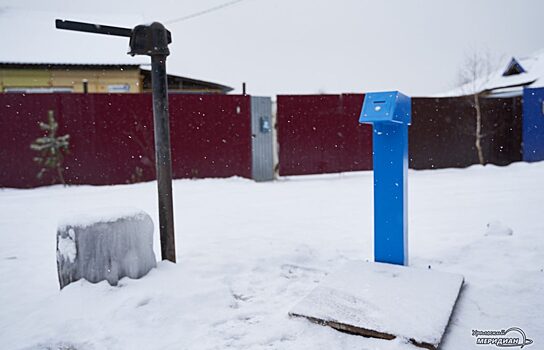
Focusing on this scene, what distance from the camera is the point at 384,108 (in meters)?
2.90

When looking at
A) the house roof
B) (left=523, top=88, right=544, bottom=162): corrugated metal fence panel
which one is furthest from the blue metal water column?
the house roof

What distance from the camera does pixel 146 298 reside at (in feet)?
8.64

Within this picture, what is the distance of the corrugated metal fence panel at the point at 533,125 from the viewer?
34.4 feet

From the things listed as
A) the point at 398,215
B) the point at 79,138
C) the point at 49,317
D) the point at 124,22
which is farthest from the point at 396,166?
the point at 124,22

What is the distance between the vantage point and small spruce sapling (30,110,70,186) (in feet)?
26.1

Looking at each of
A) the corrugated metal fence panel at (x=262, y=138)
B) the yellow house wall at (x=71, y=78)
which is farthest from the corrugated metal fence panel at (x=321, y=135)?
the yellow house wall at (x=71, y=78)

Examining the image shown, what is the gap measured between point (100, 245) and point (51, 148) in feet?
20.6

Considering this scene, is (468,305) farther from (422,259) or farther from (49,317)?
(49,317)

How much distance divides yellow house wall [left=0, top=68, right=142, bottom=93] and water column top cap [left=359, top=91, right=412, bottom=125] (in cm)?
1263

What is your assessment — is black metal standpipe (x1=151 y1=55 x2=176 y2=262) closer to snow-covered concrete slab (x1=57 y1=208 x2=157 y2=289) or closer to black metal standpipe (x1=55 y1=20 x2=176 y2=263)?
black metal standpipe (x1=55 y1=20 x2=176 y2=263)

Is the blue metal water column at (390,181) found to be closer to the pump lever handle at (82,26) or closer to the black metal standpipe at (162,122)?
the black metal standpipe at (162,122)

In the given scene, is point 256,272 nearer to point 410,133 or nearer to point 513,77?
point 410,133

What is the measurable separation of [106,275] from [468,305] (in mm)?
2417

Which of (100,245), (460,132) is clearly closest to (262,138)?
(460,132)
